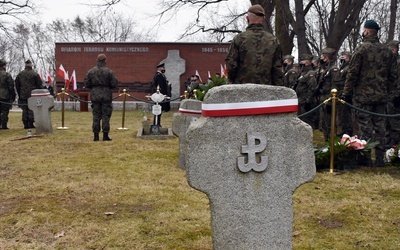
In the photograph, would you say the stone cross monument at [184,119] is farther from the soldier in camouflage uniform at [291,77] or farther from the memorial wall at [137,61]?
the memorial wall at [137,61]

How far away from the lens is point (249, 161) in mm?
3383

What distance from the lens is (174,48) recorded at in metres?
26.6

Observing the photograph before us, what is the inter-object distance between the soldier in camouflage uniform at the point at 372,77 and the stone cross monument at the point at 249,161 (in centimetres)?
466

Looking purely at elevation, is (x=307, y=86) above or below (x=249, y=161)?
above

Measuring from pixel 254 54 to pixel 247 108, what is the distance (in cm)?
257

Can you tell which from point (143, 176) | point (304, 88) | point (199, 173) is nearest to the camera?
point (199, 173)

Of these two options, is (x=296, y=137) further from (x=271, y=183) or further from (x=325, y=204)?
(x=325, y=204)

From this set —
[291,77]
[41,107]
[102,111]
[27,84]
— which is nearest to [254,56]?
[102,111]

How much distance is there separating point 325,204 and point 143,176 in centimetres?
294

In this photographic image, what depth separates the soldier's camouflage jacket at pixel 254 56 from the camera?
19.0 feet

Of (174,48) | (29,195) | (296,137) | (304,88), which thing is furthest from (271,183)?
(174,48)

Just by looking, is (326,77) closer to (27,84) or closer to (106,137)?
(106,137)

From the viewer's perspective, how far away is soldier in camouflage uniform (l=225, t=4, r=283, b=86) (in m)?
5.76

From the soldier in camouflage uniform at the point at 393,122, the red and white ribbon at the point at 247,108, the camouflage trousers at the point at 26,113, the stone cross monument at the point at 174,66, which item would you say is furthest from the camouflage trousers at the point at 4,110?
the red and white ribbon at the point at 247,108
